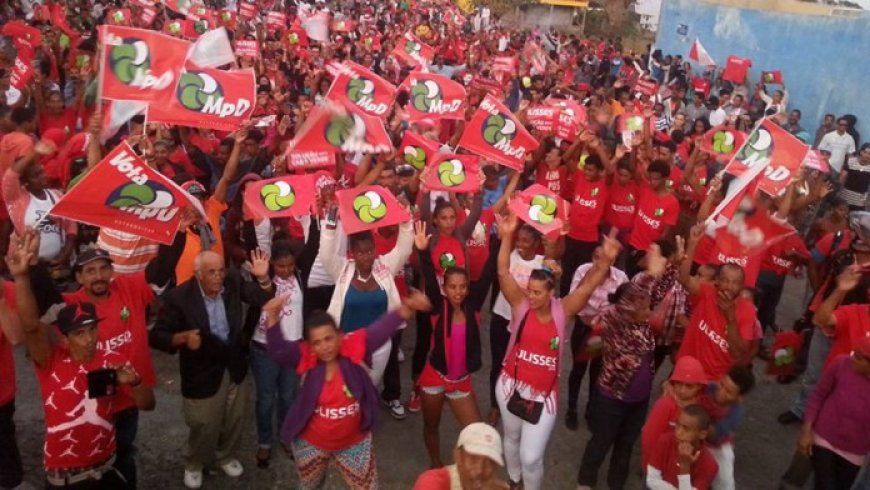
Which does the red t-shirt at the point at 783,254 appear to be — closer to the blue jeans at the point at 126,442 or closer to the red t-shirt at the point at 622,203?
the red t-shirt at the point at 622,203

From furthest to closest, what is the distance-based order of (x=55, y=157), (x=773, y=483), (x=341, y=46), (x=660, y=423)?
(x=341, y=46), (x=55, y=157), (x=773, y=483), (x=660, y=423)

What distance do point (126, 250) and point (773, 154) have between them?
537cm

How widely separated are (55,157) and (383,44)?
12.4 metres

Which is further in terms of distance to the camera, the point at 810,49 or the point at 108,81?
the point at 810,49

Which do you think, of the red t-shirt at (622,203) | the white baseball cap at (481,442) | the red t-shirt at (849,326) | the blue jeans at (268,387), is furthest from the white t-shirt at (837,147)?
the white baseball cap at (481,442)

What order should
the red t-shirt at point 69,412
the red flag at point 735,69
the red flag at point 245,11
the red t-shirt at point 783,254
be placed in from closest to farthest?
→ 1. the red t-shirt at point 69,412
2. the red t-shirt at point 783,254
3. the red flag at point 245,11
4. the red flag at point 735,69

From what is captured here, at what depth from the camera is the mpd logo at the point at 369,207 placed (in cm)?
474

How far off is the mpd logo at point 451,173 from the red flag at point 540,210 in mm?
637

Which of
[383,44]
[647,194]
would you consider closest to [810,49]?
[383,44]

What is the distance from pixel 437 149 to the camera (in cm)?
684

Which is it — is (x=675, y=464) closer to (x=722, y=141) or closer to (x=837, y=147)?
(x=722, y=141)

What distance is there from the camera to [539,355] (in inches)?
167

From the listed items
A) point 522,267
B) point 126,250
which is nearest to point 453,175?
point 522,267

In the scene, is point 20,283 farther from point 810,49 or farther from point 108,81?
point 810,49
